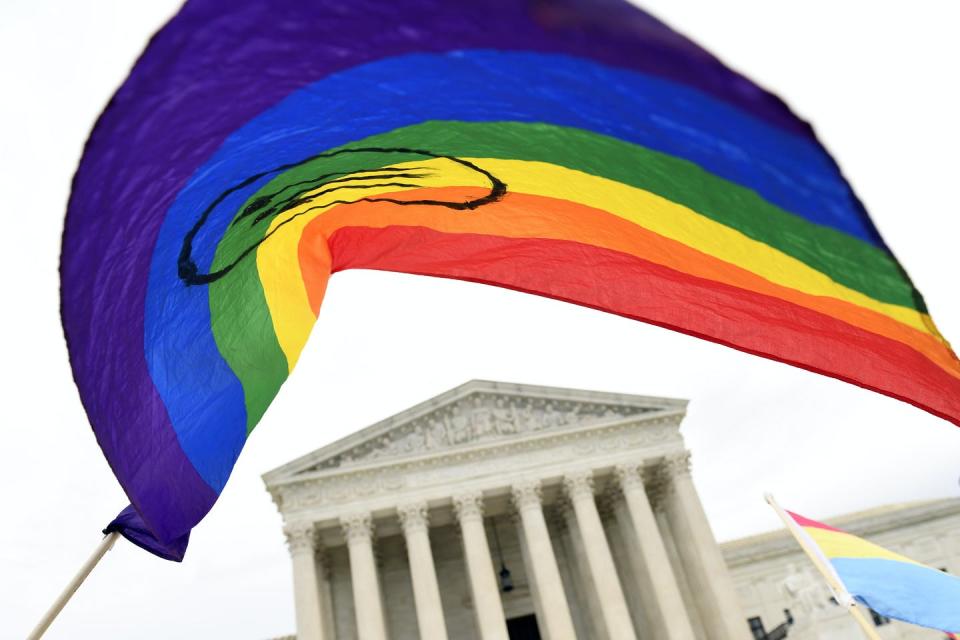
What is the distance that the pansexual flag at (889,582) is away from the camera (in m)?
9.95

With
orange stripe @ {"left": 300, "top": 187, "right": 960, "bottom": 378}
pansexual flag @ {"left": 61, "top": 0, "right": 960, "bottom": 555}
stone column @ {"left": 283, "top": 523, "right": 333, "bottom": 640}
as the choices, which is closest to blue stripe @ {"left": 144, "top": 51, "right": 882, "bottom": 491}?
pansexual flag @ {"left": 61, "top": 0, "right": 960, "bottom": 555}

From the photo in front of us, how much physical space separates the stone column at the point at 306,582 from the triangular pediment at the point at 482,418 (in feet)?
8.84

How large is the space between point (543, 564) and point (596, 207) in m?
27.2

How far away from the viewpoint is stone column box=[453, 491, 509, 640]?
28.4 metres

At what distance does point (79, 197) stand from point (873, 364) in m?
3.68

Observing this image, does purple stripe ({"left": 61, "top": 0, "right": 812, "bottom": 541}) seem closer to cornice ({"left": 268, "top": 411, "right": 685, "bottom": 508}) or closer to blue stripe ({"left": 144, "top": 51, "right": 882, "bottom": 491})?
blue stripe ({"left": 144, "top": 51, "right": 882, "bottom": 491})

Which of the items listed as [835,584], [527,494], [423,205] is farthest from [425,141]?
[527,494]

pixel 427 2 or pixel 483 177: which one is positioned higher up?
pixel 483 177

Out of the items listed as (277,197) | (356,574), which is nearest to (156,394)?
(277,197)

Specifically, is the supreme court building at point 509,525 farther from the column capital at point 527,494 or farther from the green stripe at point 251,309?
the green stripe at point 251,309

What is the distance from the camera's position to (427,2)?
298cm

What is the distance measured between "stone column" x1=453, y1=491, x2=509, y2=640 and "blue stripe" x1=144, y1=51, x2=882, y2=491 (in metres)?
25.6

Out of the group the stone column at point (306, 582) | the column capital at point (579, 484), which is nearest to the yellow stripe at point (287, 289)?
the stone column at point (306, 582)

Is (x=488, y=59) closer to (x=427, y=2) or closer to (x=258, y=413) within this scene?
(x=427, y=2)
